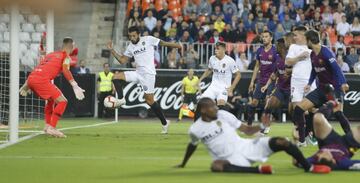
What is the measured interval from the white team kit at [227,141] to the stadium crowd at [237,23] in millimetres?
19716

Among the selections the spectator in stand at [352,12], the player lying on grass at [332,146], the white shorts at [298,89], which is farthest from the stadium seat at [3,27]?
the spectator in stand at [352,12]

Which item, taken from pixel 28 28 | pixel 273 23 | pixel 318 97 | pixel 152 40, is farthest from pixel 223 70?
pixel 273 23

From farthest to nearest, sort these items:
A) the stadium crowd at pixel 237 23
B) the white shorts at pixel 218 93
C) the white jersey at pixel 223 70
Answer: the stadium crowd at pixel 237 23 < the white jersey at pixel 223 70 < the white shorts at pixel 218 93

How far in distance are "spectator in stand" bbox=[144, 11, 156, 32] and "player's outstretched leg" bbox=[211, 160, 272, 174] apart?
21.0 metres

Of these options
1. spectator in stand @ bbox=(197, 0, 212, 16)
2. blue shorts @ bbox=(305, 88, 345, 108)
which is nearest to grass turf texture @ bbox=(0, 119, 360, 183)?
blue shorts @ bbox=(305, 88, 345, 108)

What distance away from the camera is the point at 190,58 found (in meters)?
28.4

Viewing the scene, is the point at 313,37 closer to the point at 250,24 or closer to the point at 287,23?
the point at 250,24

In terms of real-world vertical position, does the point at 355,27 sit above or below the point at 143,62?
above

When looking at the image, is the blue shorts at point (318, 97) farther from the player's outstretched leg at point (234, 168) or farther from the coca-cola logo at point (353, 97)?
the coca-cola logo at point (353, 97)

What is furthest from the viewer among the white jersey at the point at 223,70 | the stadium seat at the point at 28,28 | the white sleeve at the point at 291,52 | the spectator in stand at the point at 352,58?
the spectator in stand at the point at 352,58

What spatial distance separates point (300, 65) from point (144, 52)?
4.60 m

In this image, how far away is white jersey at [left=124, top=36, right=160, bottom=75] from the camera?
17281mm

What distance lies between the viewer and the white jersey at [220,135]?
26.2ft

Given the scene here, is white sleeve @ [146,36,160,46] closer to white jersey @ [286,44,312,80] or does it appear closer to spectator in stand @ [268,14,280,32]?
white jersey @ [286,44,312,80]
